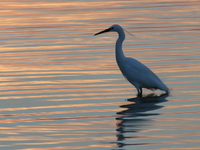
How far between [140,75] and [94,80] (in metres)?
1.12

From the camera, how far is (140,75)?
→ 1217 centimetres

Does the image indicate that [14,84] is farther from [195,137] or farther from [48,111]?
[195,137]

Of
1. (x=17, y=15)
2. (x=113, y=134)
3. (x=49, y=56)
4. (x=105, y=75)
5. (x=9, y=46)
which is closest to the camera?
(x=113, y=134)

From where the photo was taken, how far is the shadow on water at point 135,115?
899 cm

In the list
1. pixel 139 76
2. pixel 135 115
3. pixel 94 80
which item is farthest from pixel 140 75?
pixel 135 115

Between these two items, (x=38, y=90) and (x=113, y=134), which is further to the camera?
(x=38, y=90)

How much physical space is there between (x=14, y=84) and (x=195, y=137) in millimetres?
5026

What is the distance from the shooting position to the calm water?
29.4 feet

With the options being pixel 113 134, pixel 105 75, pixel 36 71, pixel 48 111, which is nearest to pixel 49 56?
pixel 36 71

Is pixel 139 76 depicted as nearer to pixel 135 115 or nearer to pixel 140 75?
pixel 140 75

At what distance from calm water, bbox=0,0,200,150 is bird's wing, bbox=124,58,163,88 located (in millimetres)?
273

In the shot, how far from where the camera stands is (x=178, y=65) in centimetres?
1405

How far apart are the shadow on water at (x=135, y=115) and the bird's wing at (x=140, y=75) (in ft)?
0.82

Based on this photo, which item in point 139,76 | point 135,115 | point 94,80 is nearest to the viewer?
point 135,115
